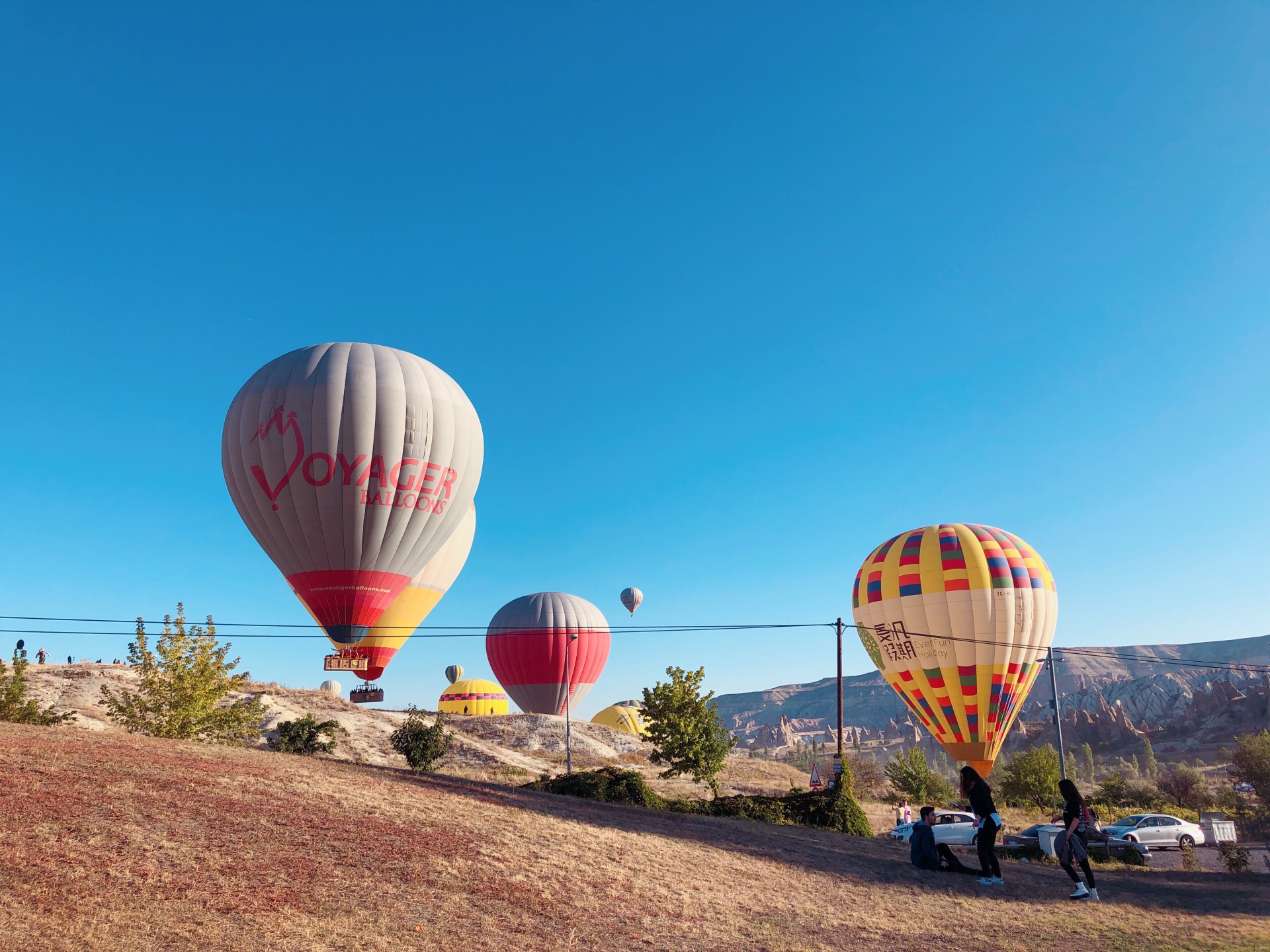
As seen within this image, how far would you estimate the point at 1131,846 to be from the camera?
23.9 meters

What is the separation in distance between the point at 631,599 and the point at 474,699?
59.1 ft

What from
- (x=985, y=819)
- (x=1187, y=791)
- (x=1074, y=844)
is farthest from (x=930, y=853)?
(x=1187, y=791)

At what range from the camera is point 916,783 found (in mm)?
53281

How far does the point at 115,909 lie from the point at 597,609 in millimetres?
57187

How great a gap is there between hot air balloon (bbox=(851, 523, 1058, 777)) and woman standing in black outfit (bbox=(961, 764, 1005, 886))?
21960 mm

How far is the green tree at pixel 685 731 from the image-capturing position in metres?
29.9

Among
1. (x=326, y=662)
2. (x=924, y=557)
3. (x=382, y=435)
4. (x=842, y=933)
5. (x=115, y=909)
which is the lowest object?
(x=842, y=933)

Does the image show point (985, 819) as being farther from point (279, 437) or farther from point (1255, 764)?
point (1255, 764)

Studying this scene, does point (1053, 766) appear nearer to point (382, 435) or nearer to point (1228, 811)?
point (1228, 811)

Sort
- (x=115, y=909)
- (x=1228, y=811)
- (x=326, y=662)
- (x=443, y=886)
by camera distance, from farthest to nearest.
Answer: (x=1228, y=811) → (x=326, y=662) → (x=443, y=886) → (x=115, y=909)

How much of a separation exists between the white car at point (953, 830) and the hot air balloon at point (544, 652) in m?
30.8

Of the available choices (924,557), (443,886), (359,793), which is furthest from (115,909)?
(924,557)

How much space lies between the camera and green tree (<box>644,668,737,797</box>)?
98.0 ft

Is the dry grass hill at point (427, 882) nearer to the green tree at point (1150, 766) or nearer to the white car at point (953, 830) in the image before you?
the white car at point (953, 830)
